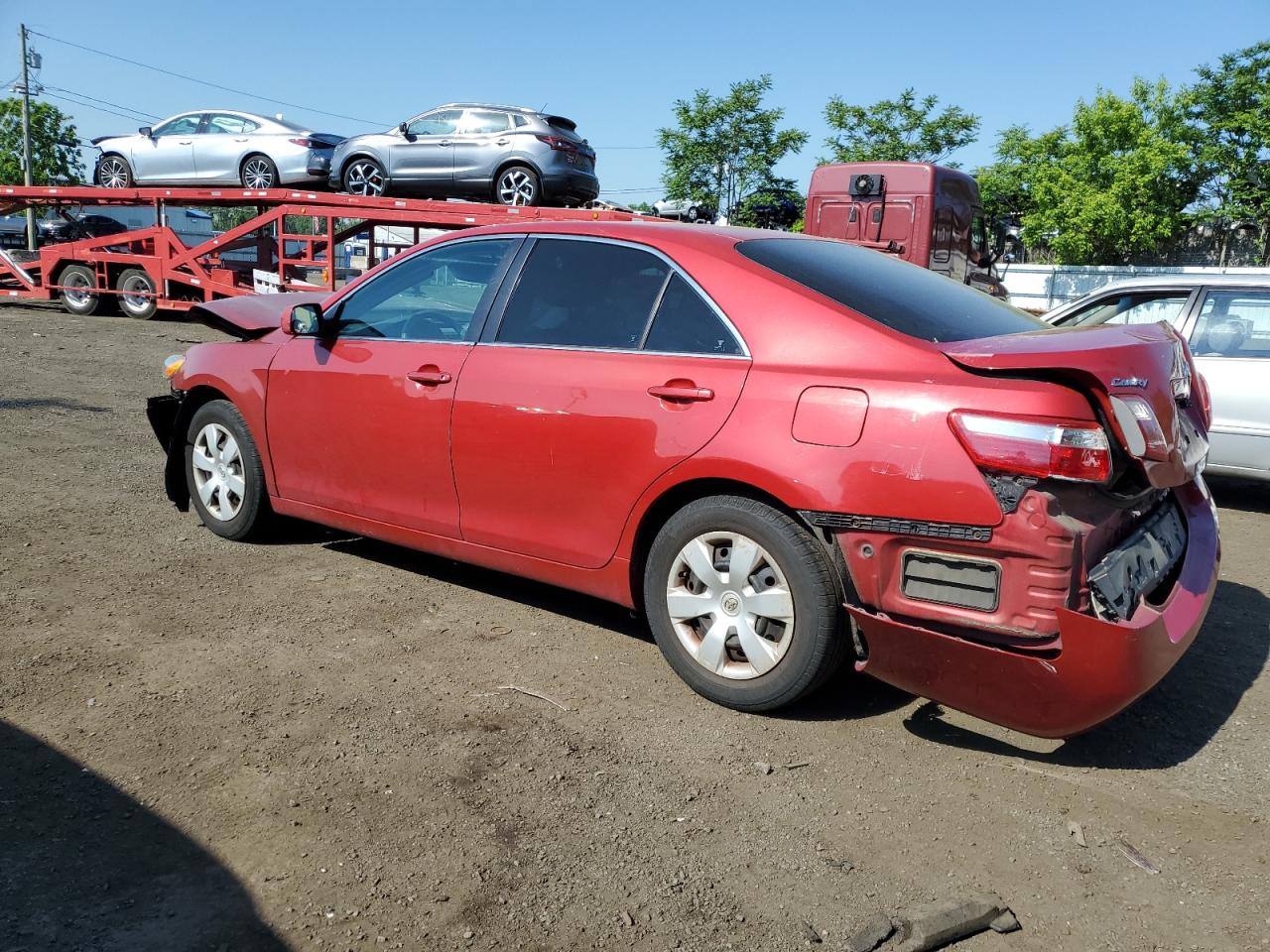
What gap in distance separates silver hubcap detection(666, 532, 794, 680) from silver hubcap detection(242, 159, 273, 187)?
13463 mm

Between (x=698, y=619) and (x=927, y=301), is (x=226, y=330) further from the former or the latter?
(x=927, y=301)

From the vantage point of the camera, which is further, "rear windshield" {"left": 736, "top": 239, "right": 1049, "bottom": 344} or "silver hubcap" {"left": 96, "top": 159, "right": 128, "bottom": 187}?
"silver hubcap" {"left": 96, "top": 159, "right": 128, "bottom": 187}

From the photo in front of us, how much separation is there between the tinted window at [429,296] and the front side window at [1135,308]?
471 centimetres

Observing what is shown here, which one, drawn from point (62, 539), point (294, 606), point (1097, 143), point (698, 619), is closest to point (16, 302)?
point (62, 539)

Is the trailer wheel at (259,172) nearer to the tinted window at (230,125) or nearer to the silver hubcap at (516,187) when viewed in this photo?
the tinted window at (230,125)

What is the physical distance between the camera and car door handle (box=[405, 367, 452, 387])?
424cm

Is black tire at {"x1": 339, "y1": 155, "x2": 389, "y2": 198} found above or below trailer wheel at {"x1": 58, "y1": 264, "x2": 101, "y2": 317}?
above

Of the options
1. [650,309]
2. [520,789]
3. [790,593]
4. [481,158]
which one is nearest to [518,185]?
Answer: [481,158]

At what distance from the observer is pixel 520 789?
3.03 metres

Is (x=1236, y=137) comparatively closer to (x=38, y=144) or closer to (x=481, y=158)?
(x=481, y=158)

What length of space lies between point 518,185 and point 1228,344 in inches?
338

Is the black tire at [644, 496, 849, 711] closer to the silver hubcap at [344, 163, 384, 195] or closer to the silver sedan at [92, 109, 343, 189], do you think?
the silver hubcap at [344, 163, 384, 195]

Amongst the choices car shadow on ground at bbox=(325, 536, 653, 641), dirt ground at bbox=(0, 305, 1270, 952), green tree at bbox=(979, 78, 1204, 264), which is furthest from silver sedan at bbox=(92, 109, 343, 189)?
green tree at bbox=(979, 78, 1204, 264)

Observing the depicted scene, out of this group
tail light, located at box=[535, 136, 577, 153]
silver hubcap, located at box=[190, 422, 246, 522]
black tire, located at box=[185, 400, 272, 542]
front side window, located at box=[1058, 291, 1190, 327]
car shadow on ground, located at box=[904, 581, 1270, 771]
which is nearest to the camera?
car shadow on ground, located at box=[904, 581, 1270, 771]
